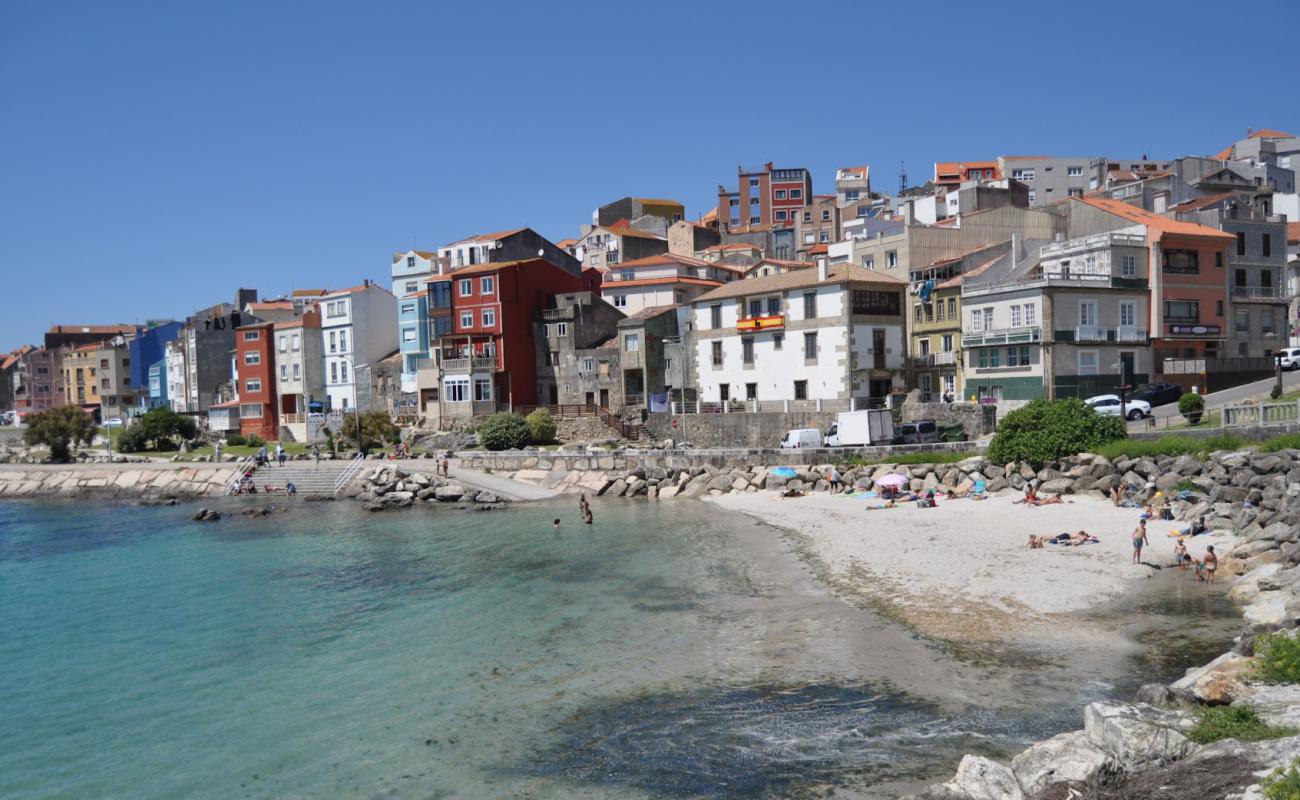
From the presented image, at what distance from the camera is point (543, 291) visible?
8156 cm

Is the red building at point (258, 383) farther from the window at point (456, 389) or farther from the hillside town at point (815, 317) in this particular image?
the window at point (456, 389)

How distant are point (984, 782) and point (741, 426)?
1945 inches

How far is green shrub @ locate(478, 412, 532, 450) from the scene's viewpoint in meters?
67.9

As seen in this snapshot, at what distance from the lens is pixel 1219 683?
15.5 m

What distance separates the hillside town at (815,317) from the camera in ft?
184

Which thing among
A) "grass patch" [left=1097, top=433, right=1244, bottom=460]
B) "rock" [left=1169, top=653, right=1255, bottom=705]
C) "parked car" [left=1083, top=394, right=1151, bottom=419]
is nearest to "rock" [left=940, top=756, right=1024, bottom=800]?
"rock" [left=1169, top=653, right=1255, bottom=705]

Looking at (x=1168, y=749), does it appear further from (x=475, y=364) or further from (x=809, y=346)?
(x=475, y=364)

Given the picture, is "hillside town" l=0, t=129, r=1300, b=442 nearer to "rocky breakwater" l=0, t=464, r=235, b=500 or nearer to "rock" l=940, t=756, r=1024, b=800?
"rocky breakwater" l=0, t=464, r=235, b=500

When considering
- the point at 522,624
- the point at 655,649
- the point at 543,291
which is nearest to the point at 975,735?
the point at 655,649

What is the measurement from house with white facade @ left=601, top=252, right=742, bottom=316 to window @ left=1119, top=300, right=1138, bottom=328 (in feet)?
124

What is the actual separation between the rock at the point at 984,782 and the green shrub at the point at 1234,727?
2.59 meters

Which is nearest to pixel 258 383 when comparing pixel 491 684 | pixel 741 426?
pixel 741 426

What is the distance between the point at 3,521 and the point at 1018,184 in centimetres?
9764

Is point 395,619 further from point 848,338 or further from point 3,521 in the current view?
point 3,521
